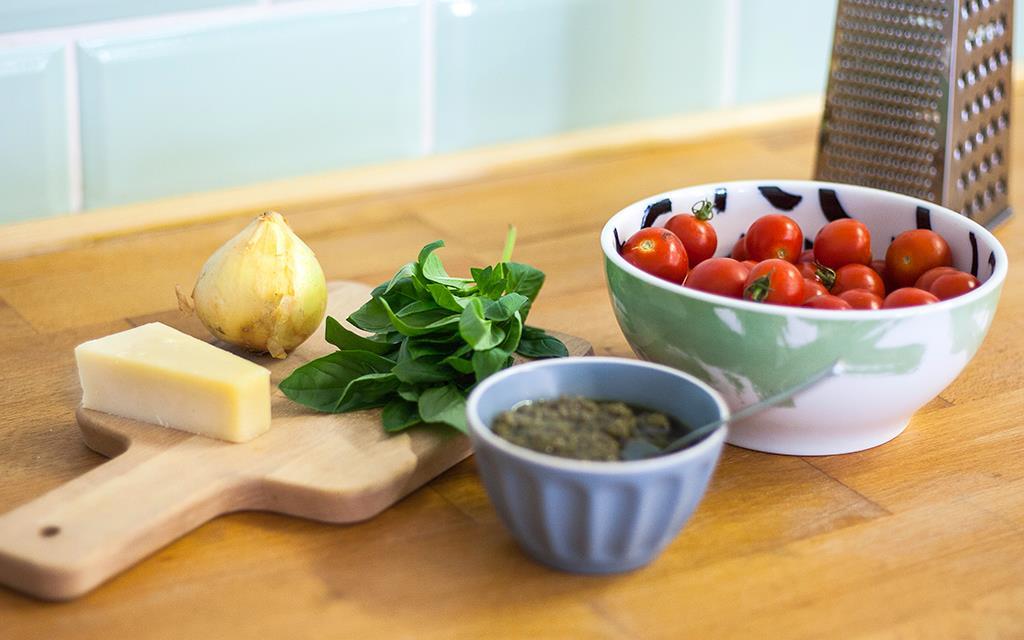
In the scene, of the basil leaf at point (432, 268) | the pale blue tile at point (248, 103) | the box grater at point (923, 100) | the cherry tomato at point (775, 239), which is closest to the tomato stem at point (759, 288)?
the cherry tomato at point (775, 239)

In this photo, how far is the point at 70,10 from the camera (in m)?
1.09

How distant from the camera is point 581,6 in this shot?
1.36 m

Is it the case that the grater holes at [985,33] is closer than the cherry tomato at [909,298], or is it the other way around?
the cherry tomato at [909,298]

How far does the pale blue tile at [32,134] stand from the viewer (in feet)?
3.55

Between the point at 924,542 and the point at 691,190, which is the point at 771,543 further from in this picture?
the point at 691,190

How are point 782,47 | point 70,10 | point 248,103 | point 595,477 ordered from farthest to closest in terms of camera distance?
1. point 782,47
2. point 248,103
3. point 70,10
4. point 595,477

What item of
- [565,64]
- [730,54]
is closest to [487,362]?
[565,64]

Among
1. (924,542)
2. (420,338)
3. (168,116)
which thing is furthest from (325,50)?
(924,542)

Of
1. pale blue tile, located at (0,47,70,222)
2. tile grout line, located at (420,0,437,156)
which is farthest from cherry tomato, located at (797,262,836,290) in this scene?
pale blue tile, located at (0,47,70,222)

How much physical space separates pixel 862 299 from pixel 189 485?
42cm

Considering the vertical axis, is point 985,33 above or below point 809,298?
above

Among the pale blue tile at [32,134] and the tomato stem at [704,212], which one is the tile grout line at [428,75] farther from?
the tomato stem at [704,212]

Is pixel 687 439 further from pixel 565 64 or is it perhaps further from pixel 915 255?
pixel 565 64

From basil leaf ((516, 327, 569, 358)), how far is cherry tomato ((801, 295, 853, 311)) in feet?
0.59
